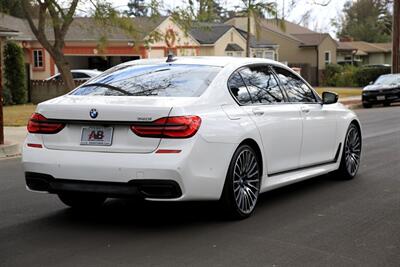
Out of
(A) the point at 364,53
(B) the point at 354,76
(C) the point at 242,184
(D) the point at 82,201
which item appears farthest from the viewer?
(A) the point at 364,53

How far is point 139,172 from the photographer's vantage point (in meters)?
5.70

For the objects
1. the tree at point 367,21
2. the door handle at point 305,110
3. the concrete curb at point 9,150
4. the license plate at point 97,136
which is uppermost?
the tree at point 367,21

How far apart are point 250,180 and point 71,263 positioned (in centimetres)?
222

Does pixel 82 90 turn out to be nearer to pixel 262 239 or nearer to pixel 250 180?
pixel 250 180

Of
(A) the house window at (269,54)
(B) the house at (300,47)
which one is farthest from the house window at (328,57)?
(A) the house window at (269,54)

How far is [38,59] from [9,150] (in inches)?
1169

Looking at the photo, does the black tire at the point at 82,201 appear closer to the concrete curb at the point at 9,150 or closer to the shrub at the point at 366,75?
the concrete curb at the point at 9,150

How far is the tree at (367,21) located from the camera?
276 ft

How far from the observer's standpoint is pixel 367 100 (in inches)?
1121

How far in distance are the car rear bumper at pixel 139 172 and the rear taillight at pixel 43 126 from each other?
0.61ft

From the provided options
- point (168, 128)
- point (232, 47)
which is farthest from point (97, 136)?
point (232, 47)

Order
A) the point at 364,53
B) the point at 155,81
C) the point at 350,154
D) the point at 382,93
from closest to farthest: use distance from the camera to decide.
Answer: the point at 155,81 → the point at 350,154 → the point at 382,93 → the point at 364,53

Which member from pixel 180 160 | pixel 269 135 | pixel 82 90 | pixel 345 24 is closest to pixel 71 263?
pixel 180 160

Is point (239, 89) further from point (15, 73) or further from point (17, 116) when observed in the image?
point (15, 73)
